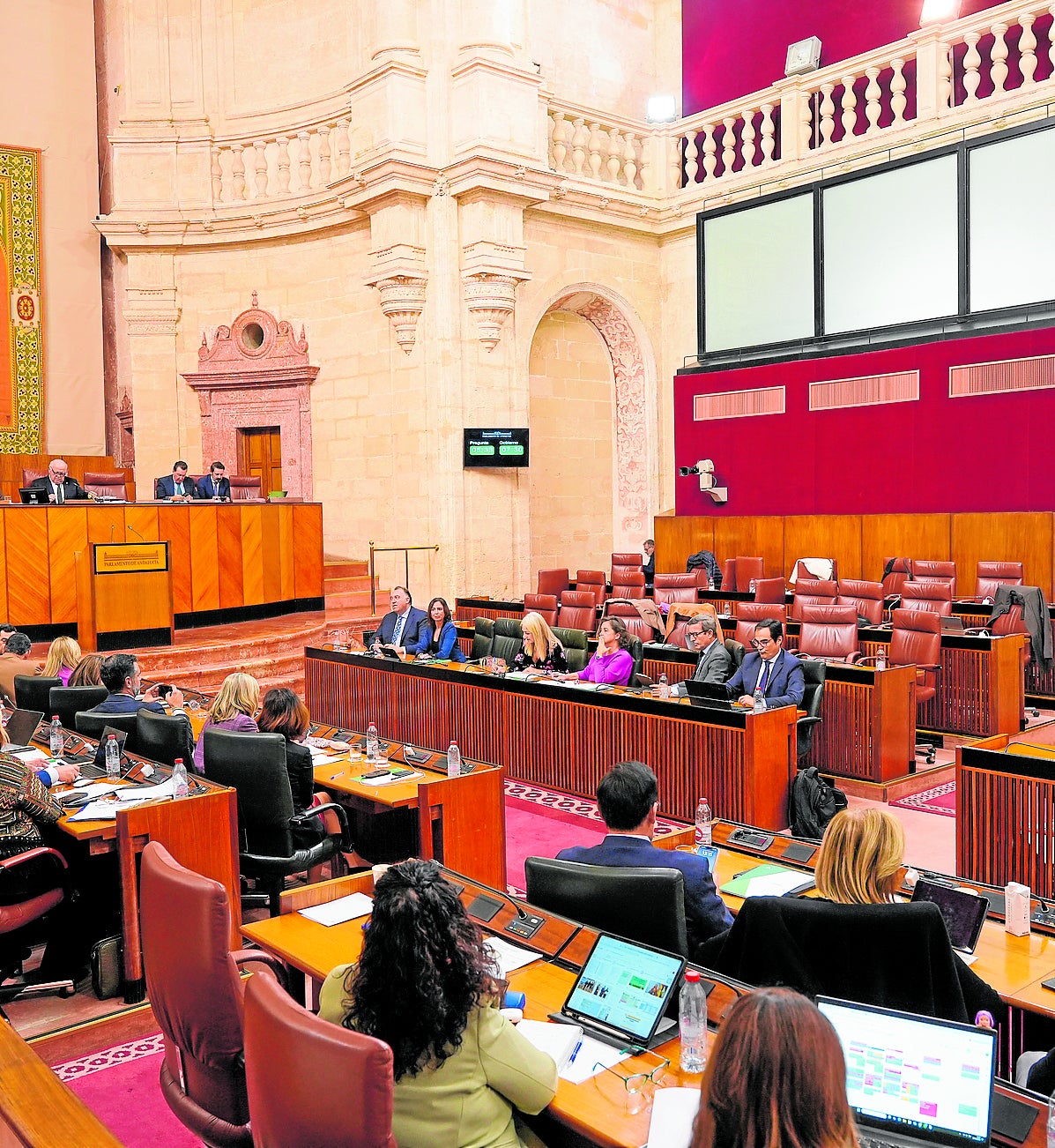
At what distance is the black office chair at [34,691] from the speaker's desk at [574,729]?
2308 mm

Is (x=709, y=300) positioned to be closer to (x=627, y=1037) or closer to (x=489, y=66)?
(x=489, y=66)

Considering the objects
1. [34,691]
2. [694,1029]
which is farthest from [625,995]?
[34,691]

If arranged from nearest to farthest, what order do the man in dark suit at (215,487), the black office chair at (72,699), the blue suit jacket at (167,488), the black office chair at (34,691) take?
1. the black office chair at (72,699)
2. the black office chair at (34,691)
3. the blue suit jacket at (167,488)
4. the man in dark suit at (215,487)

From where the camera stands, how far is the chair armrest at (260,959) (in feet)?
8.43

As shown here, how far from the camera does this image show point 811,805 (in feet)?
17.3

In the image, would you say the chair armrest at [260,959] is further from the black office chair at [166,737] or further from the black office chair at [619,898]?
the black office chair at [166,737]

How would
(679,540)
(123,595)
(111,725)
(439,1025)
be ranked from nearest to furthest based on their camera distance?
(439,1025) → (111,725) → (123,595) → (679,540)

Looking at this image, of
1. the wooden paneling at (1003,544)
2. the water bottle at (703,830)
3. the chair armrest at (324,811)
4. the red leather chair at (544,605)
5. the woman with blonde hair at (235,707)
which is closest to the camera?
the water bottle at (703,830)

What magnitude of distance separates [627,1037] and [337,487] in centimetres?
1207

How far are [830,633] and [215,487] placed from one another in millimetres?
6772

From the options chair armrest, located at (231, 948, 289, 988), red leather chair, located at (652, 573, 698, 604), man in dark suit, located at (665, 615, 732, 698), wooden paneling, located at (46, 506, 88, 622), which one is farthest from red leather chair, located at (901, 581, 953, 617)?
wooden paneling, located at (46, 506, 88, 622)

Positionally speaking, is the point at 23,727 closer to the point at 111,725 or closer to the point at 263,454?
the point at 111,725

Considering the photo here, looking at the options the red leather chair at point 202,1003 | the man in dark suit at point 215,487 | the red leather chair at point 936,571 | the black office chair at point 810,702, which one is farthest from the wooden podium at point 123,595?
the red leather chair at point 202,1003

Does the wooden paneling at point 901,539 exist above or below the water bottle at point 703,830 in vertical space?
above
